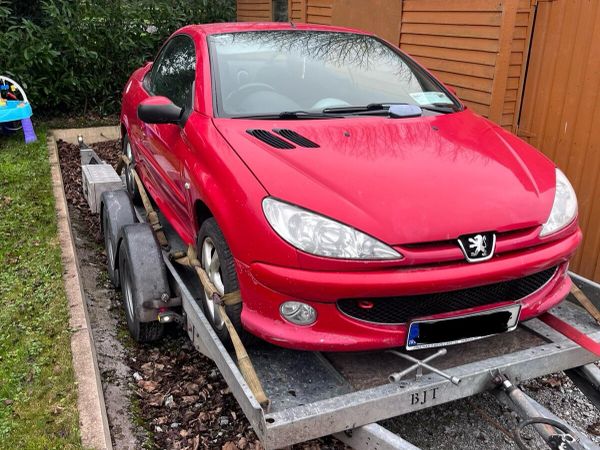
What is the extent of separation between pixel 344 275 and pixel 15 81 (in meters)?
8.06

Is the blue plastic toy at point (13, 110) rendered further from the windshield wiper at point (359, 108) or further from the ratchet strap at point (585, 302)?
the ratchet strap at point (585, 302)

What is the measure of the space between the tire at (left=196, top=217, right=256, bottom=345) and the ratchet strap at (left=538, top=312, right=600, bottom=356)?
5.08 feet

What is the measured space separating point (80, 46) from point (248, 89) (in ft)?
22.9

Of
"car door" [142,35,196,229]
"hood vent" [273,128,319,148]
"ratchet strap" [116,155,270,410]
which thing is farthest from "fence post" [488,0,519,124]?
"ratchet strap" [116,155,270,410]

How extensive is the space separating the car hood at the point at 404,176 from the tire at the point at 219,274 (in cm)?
43

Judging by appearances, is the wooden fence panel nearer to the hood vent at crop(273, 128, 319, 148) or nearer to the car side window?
the car side window

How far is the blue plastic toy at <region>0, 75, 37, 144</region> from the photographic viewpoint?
781cm

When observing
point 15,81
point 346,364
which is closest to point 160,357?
point 346,364

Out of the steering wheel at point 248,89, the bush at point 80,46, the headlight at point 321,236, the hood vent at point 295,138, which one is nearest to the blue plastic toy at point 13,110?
the bush at point 80,46

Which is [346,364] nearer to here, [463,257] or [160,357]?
[463,257]

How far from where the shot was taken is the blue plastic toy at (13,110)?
25.6 feet

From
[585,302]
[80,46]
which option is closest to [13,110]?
[80,46]

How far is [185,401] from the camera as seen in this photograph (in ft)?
11.1

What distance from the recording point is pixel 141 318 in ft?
11.6
